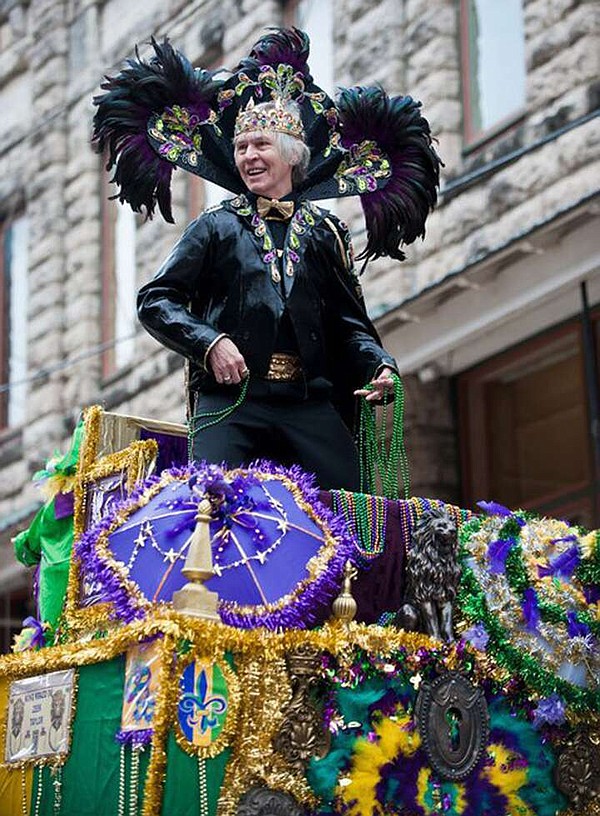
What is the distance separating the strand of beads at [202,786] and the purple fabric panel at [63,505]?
1.72 metres

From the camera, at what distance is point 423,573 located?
4.91 meters

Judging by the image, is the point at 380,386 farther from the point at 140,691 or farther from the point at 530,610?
the point at 140,691

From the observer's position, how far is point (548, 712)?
195 inches

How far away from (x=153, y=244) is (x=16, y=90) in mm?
5108

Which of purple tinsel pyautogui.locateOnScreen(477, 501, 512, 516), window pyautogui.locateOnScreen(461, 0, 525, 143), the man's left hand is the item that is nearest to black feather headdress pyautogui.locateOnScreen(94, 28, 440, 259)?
the man's left hand

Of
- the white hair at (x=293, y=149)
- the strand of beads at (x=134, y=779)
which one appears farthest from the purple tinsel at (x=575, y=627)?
the white hair at (x=293, y=149)

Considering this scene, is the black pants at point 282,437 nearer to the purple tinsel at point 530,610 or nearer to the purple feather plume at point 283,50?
the purple tinsel at point 530,610

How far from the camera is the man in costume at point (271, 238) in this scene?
521 cm

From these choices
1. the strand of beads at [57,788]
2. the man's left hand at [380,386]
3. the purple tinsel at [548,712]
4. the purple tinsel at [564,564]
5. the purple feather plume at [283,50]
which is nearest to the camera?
the strand of beads at [57,788]

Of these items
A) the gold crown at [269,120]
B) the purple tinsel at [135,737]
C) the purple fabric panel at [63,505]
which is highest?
the gold crown at [269,120]

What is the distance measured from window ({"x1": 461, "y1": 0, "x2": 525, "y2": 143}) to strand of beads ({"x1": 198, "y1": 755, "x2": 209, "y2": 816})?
8884 millimetres

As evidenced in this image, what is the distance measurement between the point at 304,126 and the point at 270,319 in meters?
0.92

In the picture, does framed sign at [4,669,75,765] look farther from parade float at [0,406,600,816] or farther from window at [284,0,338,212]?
window at [284,0,338,212]

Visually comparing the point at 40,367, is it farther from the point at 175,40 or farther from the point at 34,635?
the point at 34,635
